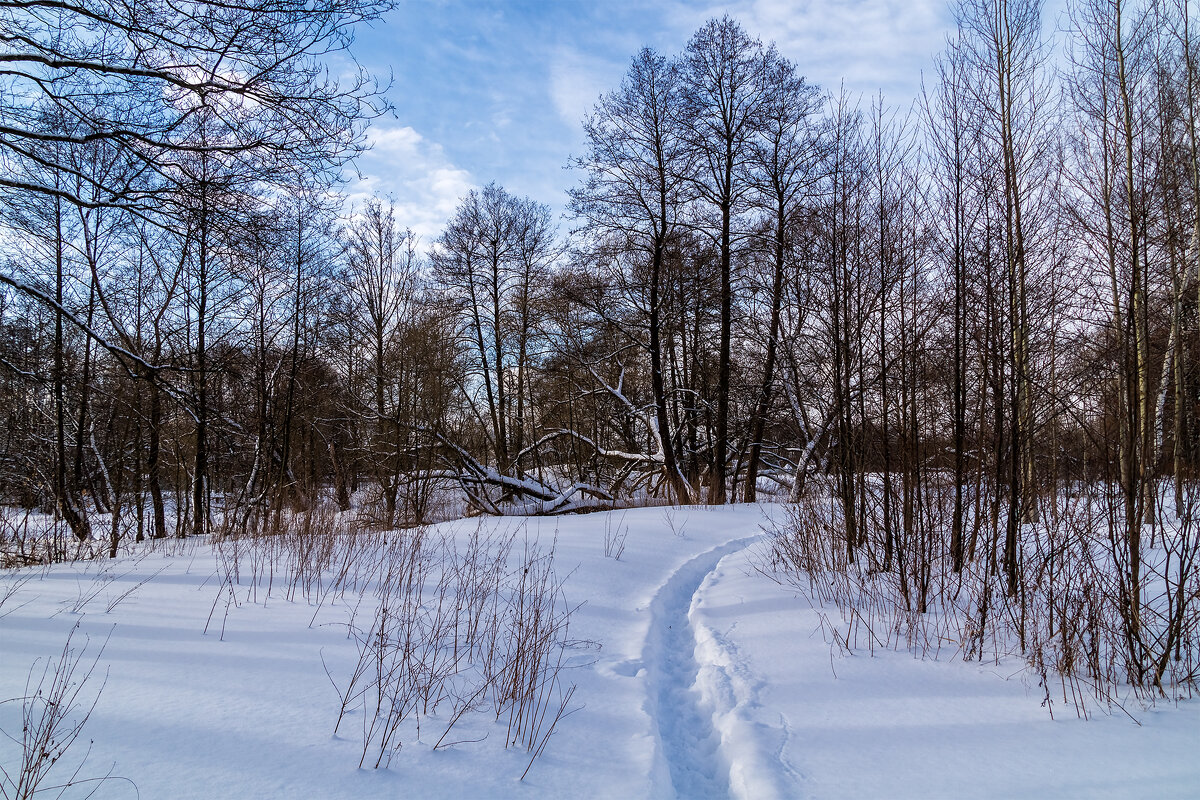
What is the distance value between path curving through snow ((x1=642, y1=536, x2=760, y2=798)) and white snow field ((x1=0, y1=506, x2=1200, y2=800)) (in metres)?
0.02

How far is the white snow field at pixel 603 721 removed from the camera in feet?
7.23

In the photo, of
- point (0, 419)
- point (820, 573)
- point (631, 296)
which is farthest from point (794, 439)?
point (0, 419)

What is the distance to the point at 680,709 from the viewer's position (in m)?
3.40

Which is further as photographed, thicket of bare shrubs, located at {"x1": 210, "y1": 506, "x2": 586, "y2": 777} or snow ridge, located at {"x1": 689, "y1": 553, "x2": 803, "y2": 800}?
thicket of bare shrubs, located at {"x1": 210, "y1": 506, "x2": 586, "y2": 777}

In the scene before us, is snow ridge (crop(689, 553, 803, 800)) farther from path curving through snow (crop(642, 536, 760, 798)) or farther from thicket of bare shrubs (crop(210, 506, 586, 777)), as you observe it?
thicket of bare shrubs (crop(210, 506, 586, 777))

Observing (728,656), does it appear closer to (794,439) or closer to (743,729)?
(743,729)

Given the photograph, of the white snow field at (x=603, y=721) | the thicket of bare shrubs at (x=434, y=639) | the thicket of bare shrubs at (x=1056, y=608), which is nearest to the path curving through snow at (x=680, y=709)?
the white snow field at (x=603, y=721)

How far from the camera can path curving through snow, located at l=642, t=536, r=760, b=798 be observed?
8.77 ft

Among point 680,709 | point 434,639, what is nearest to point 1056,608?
point 680,709

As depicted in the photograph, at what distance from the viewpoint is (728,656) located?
401cm

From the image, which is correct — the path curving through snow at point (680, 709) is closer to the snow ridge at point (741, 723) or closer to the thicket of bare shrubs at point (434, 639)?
the snow ridge at point (741, 723)

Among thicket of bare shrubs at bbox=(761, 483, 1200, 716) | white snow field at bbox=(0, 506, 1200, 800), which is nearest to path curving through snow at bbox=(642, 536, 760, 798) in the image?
white snow field at bbox=(0, 506, 1200, 800)

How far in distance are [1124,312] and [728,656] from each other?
3438 millimetres

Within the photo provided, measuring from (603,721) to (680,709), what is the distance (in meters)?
0.65
